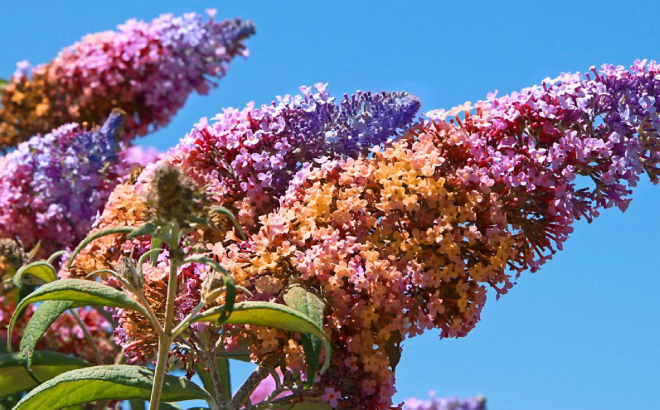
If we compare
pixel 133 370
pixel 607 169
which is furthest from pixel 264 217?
pixel 607 169

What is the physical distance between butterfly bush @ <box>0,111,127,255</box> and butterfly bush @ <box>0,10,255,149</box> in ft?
2.55

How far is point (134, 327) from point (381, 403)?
86cm

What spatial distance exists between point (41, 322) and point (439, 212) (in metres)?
1.34

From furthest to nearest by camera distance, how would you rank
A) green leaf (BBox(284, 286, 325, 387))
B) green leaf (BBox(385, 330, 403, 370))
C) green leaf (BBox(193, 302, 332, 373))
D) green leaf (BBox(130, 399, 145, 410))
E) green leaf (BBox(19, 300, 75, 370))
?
green leaf (BBox(130, 399, 145, 410))
green leaf (BBox(385, 330, 403, 370))
green leaf (BBox(19, 300, 75, 370))
green leaf (BBox(284, 286, 325, 387))
green leaf (BBox(193, 302, 332, 373))

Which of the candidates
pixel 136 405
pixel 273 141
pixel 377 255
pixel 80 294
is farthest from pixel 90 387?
pixel 136 405

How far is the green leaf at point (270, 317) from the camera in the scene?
2113 millimetres

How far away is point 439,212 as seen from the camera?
108 inches

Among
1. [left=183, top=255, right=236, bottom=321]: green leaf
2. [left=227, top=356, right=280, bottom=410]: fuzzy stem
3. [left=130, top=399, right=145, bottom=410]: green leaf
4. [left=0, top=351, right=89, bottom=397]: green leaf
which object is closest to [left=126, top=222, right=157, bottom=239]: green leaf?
[left=183, top=255, right=236, bottom=321]: green leaf

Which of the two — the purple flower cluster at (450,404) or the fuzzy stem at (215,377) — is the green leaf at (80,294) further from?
the purple flower cluster at (450,404)

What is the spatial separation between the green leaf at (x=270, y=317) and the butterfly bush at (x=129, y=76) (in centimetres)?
347

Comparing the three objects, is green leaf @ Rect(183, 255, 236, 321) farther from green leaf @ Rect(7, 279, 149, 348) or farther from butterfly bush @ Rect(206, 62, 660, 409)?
butterfly bush @ Rect(206, 62, 660, 409)

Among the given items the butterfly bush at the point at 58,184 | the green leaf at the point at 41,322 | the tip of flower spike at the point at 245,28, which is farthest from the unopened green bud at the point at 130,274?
the tip of flower spike at the point at 245,28

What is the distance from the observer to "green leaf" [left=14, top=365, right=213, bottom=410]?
2.32 meters

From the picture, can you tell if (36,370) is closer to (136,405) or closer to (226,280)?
(136,405)
